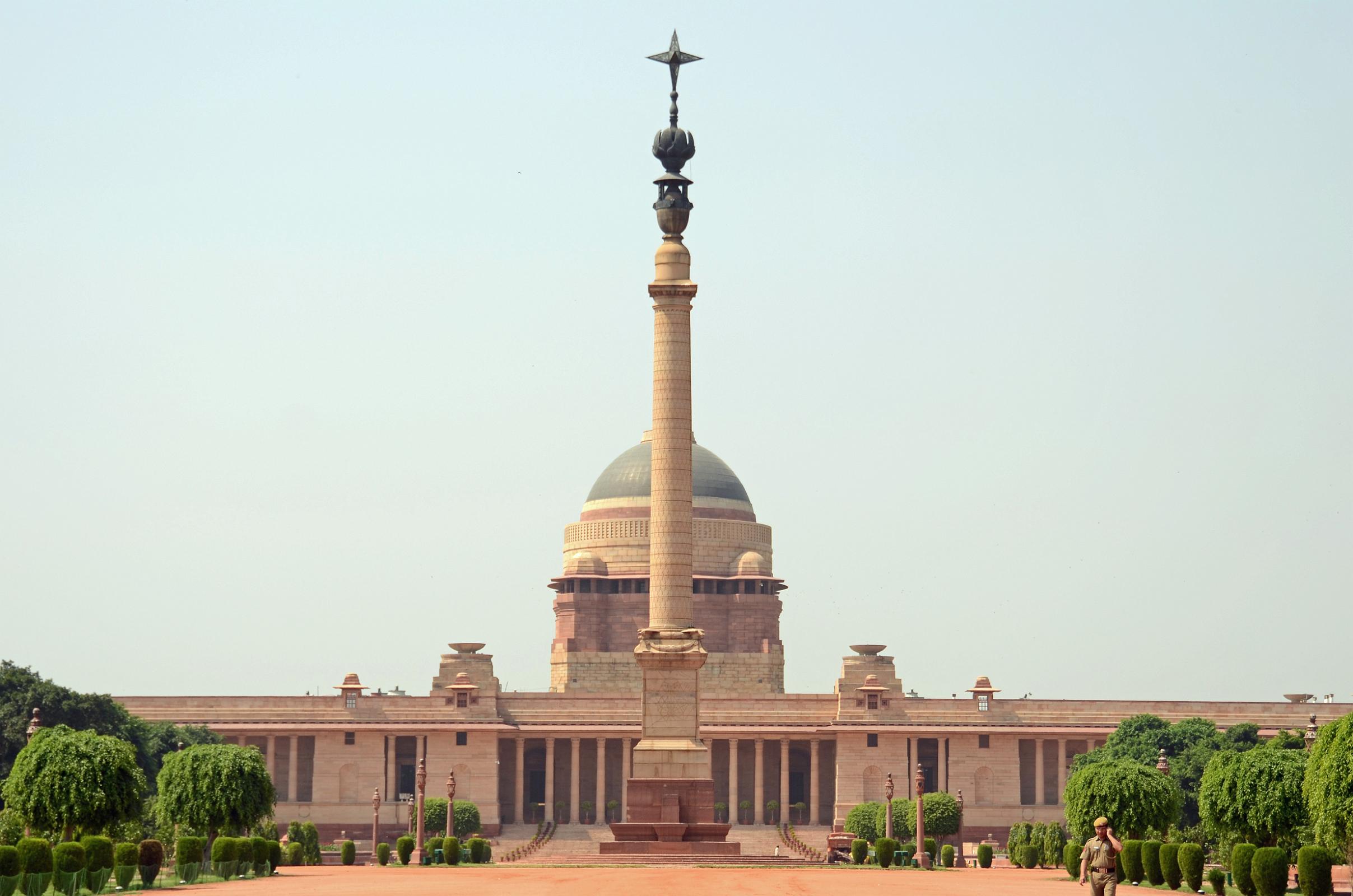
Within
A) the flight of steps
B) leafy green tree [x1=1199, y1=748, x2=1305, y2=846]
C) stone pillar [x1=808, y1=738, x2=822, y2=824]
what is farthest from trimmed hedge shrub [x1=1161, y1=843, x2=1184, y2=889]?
stone pillar [x1=808, y1=738, x2=822, y2=824]

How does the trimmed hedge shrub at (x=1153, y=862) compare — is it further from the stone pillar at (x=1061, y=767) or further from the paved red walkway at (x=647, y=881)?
the stone pillar at (x=1061, y=767)

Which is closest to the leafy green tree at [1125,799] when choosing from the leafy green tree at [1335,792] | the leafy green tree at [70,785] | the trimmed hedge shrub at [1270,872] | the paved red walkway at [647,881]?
the paved red walkway at [647,881]

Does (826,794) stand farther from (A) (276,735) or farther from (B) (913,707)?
(A) (276,735)

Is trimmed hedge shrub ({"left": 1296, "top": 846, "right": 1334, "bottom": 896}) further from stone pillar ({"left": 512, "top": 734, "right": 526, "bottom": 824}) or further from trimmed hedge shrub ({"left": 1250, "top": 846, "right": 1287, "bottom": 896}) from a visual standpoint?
stone pillar ({"left": 512, "top": 734, "right": 526, "bottom": 824})

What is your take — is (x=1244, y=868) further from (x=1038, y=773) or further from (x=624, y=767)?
A: (x=624, y=767)

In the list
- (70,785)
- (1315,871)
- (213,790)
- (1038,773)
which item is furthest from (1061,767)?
(70,785)

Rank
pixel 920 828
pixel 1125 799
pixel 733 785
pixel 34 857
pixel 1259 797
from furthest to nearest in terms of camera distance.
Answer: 1. pixel 733 785
2. pixel 920 828
3. pixel 1125 799
4. pixel 1259 797
5. pixel 34 857

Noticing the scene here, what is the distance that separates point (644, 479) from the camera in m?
116

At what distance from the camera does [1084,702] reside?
106m

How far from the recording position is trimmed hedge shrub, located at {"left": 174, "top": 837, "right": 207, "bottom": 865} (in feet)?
192

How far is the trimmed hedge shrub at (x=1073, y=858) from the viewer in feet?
194

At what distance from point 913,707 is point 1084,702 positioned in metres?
8.64

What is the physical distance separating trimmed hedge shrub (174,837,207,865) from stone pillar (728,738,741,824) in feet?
162

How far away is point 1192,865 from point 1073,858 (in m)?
8.73
